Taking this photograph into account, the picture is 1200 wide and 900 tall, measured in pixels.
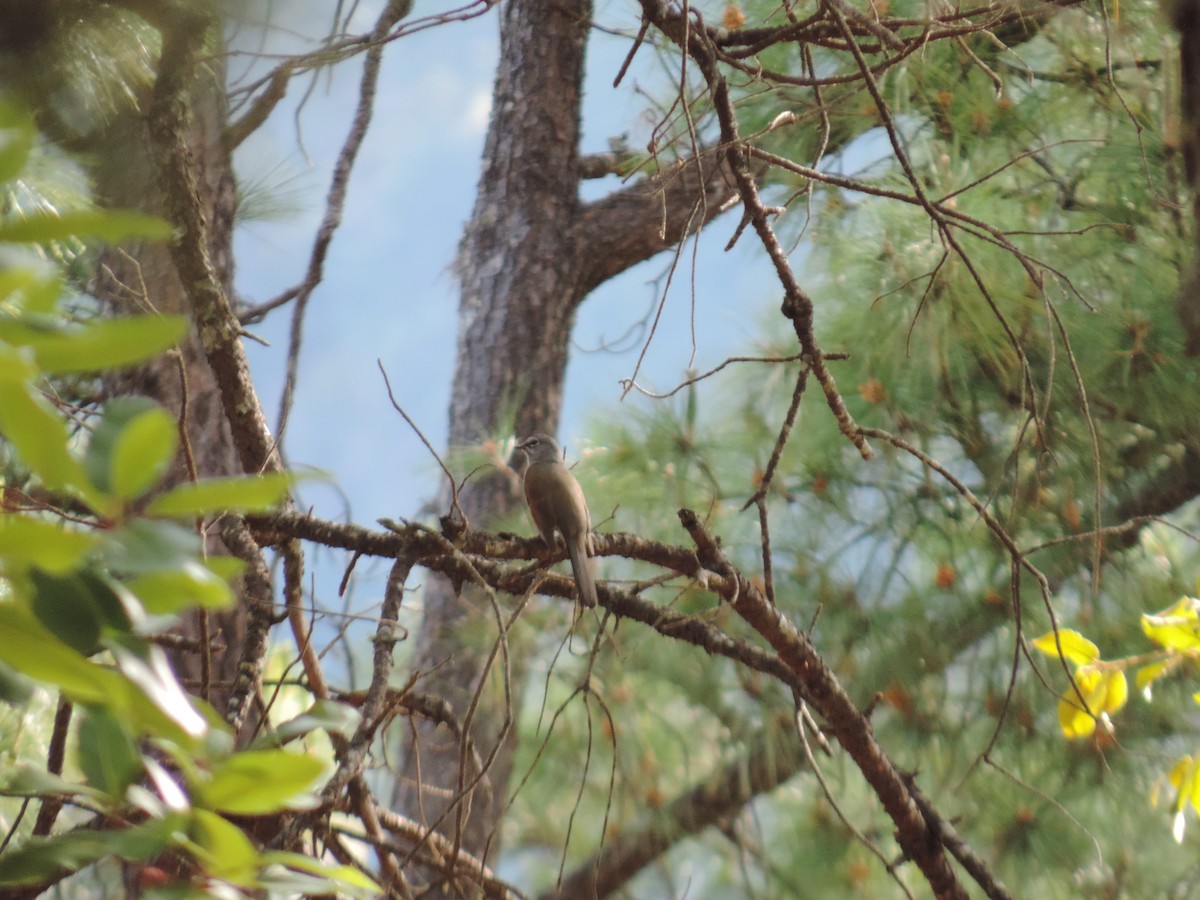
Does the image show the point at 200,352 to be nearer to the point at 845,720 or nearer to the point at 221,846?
the point at 845,720

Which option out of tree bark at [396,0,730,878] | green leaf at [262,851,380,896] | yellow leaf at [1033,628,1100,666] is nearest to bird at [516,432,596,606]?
yellow leaf at [1033,628,1100,666]

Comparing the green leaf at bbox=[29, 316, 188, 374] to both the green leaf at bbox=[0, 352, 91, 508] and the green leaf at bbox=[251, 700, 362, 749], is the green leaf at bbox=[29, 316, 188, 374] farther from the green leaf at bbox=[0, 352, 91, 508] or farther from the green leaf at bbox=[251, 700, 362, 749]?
the green leaf at bbox=[251, 700, 362, 749]

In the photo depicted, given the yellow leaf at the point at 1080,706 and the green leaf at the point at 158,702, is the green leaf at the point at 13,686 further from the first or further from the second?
the yellow leaf at the point at 1080,706

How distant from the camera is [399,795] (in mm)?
2322

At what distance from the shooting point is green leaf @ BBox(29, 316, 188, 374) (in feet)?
0.82

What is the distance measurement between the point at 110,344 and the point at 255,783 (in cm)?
13

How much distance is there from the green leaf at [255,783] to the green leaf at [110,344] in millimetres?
116

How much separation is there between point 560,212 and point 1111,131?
127cm

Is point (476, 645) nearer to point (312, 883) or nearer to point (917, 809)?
point (917, 809)

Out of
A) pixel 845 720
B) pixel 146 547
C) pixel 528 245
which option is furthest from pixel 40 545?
pixel 528 245

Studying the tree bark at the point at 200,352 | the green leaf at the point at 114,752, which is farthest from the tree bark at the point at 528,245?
the green leaf at the point at 114,752

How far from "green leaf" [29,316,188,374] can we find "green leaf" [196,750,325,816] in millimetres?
116

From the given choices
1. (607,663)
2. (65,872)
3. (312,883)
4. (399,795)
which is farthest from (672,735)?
(312,883)

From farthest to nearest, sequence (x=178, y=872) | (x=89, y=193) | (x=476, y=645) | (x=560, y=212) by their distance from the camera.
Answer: (x=560, y=212) → (x=476, y=645) → (x=89, y=193) → (x=178, y=872)
